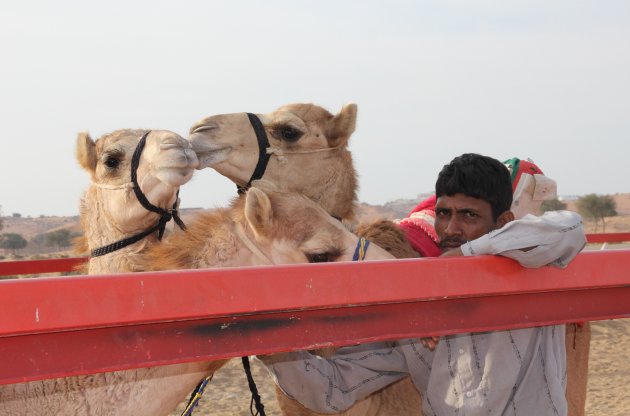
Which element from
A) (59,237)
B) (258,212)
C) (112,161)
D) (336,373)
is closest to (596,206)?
(59,237)

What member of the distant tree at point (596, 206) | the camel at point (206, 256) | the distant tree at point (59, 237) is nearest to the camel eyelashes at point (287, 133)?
the camel at point (206, 256)

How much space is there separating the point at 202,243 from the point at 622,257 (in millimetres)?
1287

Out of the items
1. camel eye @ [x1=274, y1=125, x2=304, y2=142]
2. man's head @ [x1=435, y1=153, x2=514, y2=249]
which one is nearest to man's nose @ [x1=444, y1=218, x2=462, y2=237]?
man's head @ [x1=435, y1=153, x2=514, y2=249]

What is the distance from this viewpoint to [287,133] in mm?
3332

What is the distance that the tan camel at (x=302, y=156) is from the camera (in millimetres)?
3080

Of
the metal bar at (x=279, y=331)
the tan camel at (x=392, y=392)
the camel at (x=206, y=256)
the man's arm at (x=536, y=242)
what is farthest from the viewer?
the tan camel at (x=392, y=392)

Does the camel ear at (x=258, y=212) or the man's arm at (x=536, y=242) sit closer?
the man's arm at (x=536, y=242)

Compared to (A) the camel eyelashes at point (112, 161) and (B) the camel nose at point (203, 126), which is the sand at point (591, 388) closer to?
(A) the camel eyelashes at point (112, 161)

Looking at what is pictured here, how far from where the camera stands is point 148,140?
3.35 meters

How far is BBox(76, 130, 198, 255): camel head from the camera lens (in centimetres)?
312

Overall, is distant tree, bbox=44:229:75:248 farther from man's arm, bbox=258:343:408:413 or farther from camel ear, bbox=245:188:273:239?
camel ear, bbox=245:188:273:239

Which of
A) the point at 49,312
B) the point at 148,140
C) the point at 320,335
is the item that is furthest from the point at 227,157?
the point at 49,312

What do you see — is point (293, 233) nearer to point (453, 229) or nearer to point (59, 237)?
point (453, 229)

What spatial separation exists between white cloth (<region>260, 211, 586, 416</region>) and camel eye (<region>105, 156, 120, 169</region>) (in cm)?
151
